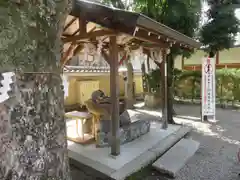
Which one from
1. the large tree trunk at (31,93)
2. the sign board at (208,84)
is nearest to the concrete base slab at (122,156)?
the large tree trunk at (31,93)

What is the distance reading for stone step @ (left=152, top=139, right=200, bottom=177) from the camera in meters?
3.30

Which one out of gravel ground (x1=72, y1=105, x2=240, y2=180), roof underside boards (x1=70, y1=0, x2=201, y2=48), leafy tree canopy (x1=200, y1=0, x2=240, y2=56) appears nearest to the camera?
roof underside boards (x1=70, y1=0, x2=201, y2=48)

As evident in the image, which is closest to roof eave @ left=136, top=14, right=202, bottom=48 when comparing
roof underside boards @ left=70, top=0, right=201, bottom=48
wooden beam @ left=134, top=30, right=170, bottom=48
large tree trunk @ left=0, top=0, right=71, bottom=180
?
roof underside boards @ left=70, top=0, right=201, bottom=48

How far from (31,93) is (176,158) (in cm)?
294

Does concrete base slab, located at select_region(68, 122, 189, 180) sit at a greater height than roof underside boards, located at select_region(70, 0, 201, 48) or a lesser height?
lesser

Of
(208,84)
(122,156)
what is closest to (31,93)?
(122,156)

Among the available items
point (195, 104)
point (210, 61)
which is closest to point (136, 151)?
point (210, 61)

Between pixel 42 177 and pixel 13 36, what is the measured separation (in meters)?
1.21

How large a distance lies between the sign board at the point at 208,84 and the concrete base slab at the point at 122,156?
2.49 metres

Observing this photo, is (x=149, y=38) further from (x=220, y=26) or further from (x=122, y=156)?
(x=220, y=26)

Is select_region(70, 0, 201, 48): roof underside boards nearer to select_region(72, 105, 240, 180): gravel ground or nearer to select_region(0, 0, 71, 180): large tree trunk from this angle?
select_region(0, 0, 71, 180): large tree trunk

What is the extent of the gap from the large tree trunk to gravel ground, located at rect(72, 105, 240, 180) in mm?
1654

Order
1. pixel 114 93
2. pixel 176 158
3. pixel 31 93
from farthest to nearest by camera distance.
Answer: pixel 176 158
pixel 114 93
pixel 31 93

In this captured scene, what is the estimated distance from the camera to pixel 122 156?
3562 mm
